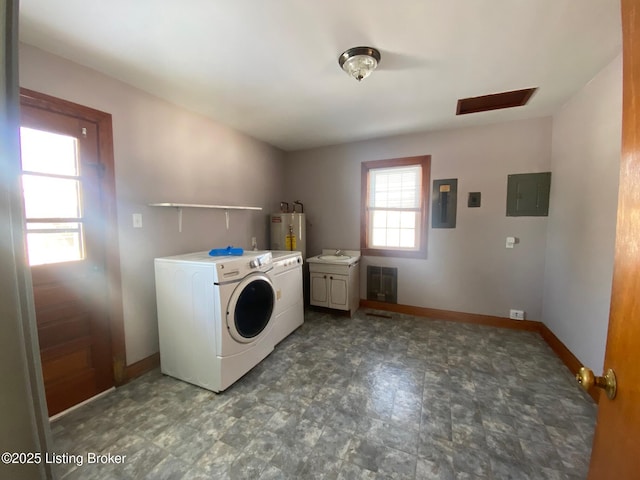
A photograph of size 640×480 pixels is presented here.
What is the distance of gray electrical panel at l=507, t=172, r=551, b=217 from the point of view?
2781mm

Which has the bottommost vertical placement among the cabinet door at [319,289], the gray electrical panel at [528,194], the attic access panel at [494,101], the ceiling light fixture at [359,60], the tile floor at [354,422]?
the tile floor at [354,422]

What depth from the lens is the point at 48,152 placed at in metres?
1.67

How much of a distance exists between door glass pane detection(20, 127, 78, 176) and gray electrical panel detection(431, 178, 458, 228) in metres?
3.54

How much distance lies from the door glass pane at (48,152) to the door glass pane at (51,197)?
64 millimetres

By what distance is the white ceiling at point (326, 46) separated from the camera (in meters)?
1.32

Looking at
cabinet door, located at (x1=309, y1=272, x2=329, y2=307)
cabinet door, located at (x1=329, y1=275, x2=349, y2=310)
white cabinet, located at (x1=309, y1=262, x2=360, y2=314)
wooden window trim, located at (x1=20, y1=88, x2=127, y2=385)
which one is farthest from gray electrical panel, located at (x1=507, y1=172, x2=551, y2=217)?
wooden window trim, located at (x1=20, y1=88, x2=127, y2=385)

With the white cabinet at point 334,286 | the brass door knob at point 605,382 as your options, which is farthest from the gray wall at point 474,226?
the brass door knob at point 605,382

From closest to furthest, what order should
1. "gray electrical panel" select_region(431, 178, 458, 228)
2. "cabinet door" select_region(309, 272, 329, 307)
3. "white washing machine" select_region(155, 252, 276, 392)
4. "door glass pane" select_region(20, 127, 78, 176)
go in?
"door glass pane" select_region(20, 127, 78, 176) → "white washing machine" select_region(155, 252, 276, 392) → "gray electrical panel" select_region(431, 178, 458, 228) → "cabinet door" select_region(309, 272, 329, 307)

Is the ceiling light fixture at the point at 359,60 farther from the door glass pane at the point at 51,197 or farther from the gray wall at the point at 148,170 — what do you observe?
the door glass pane at the point at 51,197

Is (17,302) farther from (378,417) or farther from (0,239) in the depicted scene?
(378,417)

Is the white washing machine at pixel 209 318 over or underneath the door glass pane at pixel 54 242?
underneath

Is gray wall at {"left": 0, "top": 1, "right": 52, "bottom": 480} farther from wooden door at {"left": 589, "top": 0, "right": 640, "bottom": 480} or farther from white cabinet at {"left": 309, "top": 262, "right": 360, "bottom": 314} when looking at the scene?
white cabinet at {"left": 309, "top": 262, "right": 360, "bottom": 314}

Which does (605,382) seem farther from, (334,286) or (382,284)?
(382,284)

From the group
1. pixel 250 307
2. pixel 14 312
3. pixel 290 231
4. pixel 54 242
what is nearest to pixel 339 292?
pixel 290 231
